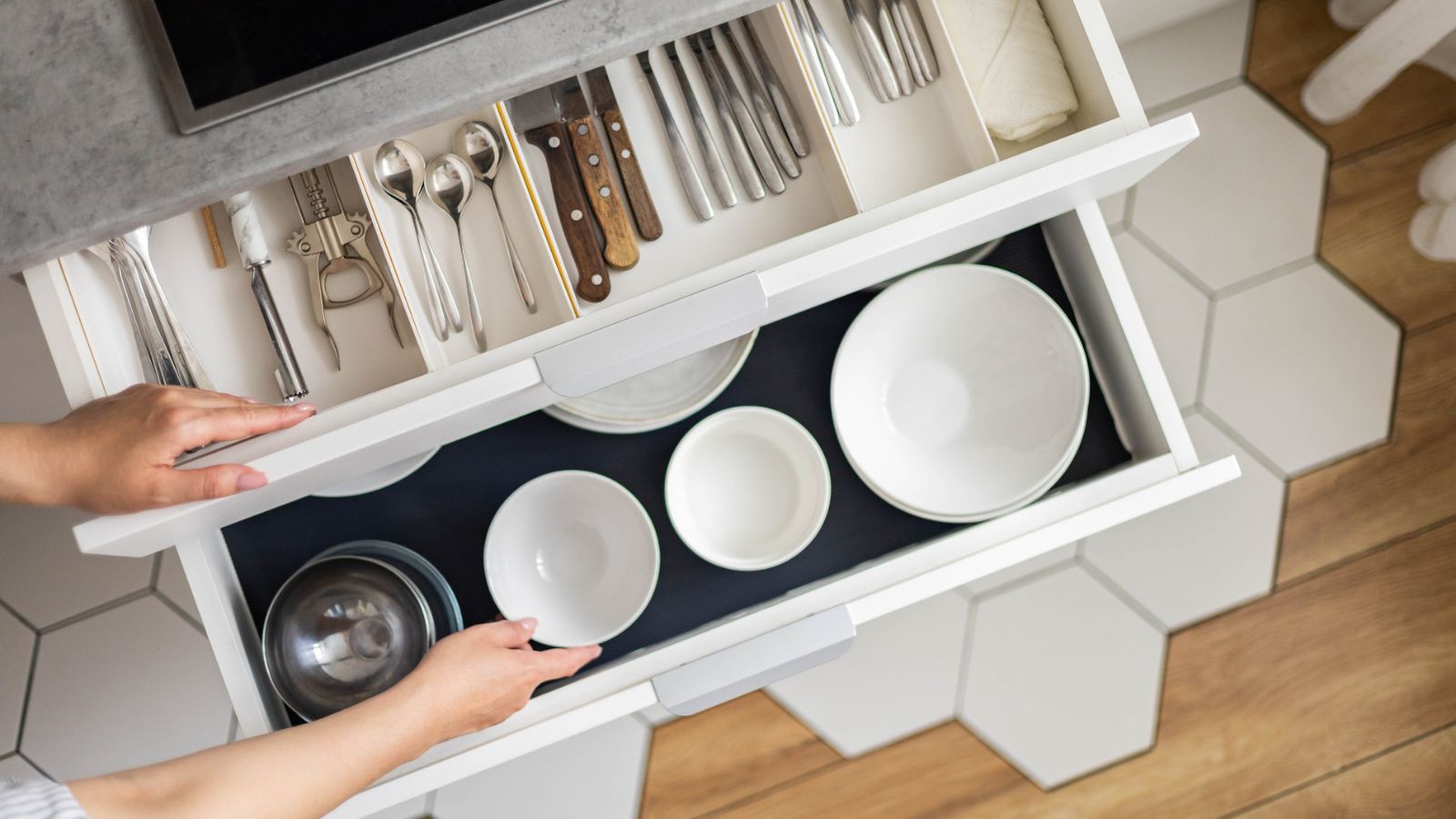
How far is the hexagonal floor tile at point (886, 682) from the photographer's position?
1.39 m

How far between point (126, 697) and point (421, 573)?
0.85 m

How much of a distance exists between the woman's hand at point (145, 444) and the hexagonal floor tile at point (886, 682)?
92 cm

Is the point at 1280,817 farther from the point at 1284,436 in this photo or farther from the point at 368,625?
the point at 368,625

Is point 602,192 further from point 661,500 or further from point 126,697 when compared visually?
point 126,697

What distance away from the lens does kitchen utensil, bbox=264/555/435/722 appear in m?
0.84

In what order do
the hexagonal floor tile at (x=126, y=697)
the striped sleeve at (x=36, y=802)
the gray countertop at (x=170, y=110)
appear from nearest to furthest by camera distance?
the striped sleeve at (x=36, y=802) < the gray countertop at (x=170, y=110) < the hexagonal floor tile at (x=126, y=697)

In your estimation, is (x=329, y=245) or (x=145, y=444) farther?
(x=329, y=245)

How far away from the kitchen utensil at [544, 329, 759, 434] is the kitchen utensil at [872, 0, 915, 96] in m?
0.28

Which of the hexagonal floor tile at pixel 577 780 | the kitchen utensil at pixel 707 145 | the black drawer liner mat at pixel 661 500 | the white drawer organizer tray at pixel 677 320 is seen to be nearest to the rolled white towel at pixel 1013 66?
the white drawer organizer tray at pixel 677 320

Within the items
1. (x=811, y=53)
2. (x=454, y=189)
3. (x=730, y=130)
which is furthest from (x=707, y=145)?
(x=454, y=189)

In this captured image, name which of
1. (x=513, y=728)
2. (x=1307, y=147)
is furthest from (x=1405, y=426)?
(x=513, y=728)

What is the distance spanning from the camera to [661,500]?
0.92 meters

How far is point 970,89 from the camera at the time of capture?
0.83 m

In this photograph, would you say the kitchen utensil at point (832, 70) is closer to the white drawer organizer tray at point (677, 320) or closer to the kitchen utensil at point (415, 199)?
the white drawer organizer tray at point (677, 320)
